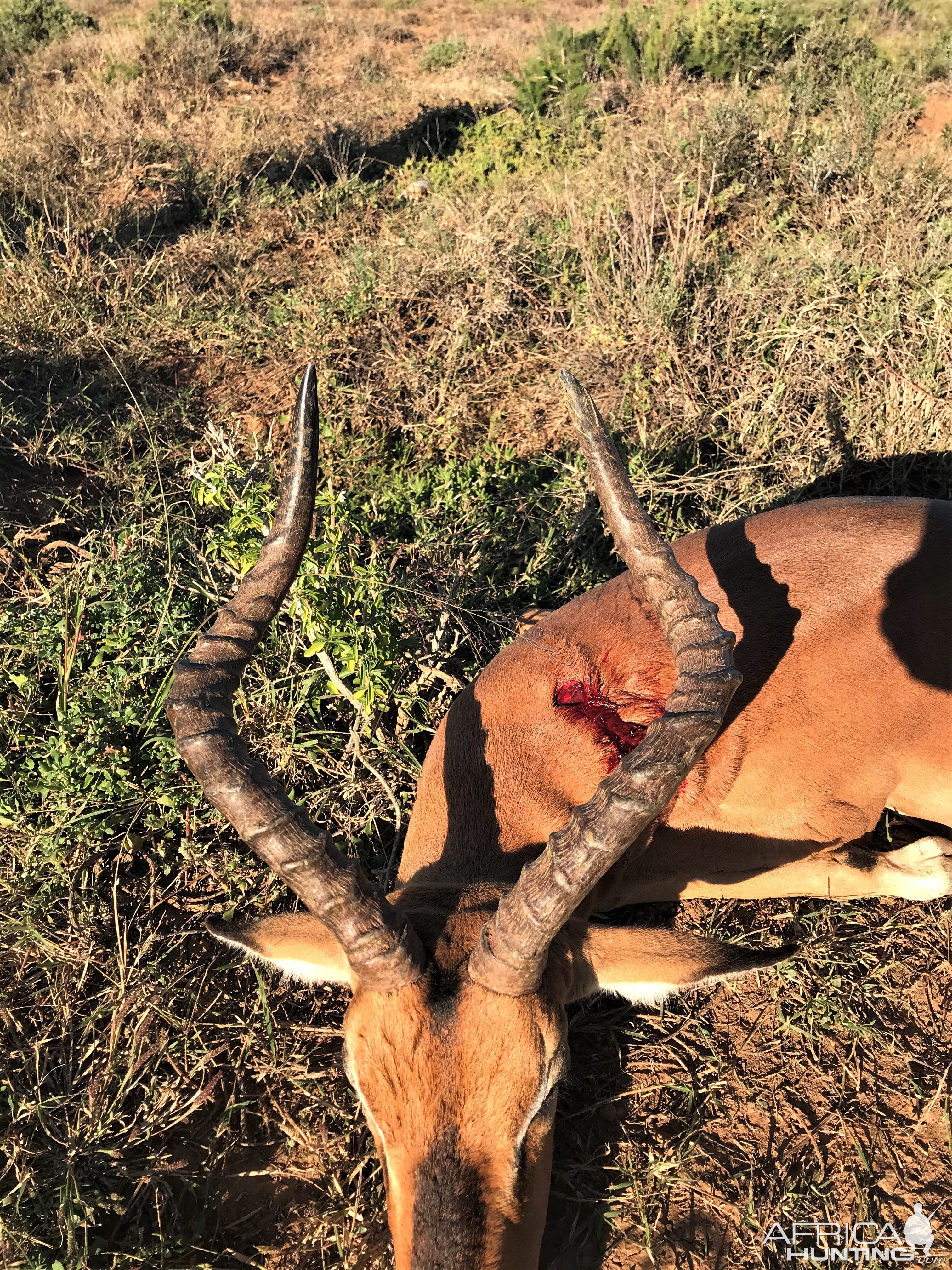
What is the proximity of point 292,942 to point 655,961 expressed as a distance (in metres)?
1.17

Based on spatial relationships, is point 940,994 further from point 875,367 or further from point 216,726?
point 875,367

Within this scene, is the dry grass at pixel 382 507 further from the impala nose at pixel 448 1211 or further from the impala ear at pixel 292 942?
the impala nose at pixel 448 1211

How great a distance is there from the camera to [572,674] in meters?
3.54

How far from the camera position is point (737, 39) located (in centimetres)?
953

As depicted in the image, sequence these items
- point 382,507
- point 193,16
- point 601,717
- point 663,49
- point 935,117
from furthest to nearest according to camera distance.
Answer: point 193,16, point 663,49, point 935,117, point 382,507, point 601,717

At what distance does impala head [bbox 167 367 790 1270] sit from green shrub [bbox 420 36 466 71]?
484 inches

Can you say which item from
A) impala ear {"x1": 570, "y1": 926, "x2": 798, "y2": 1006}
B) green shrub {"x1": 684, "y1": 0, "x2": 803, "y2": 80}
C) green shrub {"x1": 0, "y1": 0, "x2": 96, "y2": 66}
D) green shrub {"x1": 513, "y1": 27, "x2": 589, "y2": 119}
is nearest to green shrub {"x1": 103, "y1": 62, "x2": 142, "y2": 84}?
green shrub {"x1": 0, "y1": 0, "x2": 96, "y2": 66}

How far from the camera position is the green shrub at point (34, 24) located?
12.6 metres

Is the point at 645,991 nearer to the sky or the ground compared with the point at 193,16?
nearer to the ground

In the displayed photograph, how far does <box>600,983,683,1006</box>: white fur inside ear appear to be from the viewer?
2.80 metres

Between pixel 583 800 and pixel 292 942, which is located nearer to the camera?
pixel 292 942

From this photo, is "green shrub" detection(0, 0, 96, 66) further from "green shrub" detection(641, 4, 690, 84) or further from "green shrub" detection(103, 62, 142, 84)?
"green shrub" detection(641, 4, 690, 84)

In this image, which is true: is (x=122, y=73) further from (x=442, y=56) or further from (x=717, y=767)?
(x=717, y=767)

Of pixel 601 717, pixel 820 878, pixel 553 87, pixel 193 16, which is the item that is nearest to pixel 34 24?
pixel 193 16
